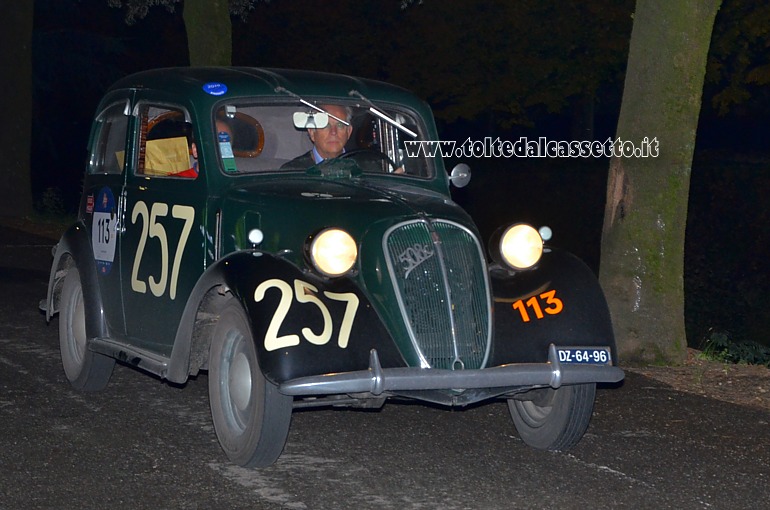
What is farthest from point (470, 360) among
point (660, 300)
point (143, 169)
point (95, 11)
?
point (95, 11)

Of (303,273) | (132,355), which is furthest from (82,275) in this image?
(303,273)

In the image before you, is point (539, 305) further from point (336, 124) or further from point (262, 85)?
point (262, 85)

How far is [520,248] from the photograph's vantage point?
670 cm

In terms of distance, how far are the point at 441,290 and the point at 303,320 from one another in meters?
0.71

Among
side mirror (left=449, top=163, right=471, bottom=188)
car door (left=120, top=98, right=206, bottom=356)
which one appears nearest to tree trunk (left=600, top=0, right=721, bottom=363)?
side mirror (left=449, top=163, right=471, bottom=188)

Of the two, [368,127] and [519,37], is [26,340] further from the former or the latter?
[519,37]

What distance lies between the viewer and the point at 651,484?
6.18 metres

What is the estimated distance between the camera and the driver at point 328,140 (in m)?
7.47

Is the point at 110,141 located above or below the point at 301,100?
below

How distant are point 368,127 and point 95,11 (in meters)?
33.7

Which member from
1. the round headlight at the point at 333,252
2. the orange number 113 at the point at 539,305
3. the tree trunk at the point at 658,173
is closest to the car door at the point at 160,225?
the round headlight at the point at 333,252

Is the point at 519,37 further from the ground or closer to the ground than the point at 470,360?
further from the ground

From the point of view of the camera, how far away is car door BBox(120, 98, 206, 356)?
717 centimetres

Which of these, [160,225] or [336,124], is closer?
[160,225]
